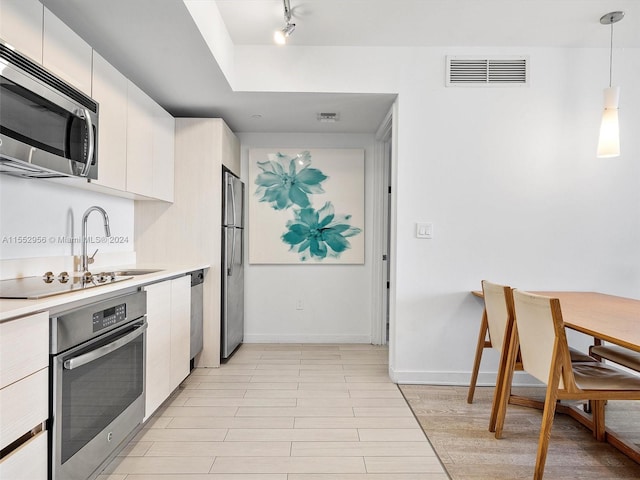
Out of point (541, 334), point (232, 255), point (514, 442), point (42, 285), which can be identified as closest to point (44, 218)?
point (42, 285)

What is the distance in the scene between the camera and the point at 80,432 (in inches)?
61.5

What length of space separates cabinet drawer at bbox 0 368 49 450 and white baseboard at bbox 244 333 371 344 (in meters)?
2.95

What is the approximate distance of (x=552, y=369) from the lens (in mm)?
1795

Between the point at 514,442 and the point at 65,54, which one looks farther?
the point at 514,442

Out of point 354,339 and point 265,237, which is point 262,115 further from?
point 354,339

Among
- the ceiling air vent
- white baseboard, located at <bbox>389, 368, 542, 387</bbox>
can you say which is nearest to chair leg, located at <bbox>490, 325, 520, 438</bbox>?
white baseboard, located at <bbox>389, 368, 542, 387</bbox>

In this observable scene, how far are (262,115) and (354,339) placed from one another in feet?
8.12

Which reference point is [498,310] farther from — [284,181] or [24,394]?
[284,181]

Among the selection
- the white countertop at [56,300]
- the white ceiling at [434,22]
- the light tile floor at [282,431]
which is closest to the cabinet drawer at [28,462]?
the white countertop at [56,300]

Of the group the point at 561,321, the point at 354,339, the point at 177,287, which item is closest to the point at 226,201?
the point at 177,287

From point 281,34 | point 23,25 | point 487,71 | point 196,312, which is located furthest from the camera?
point 196,312

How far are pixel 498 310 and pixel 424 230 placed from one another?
0.88 m

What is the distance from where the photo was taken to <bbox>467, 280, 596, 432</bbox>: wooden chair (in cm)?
231

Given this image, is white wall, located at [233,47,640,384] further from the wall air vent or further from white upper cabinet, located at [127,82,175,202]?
white upper cabinet, located at [127,82,175,202]
